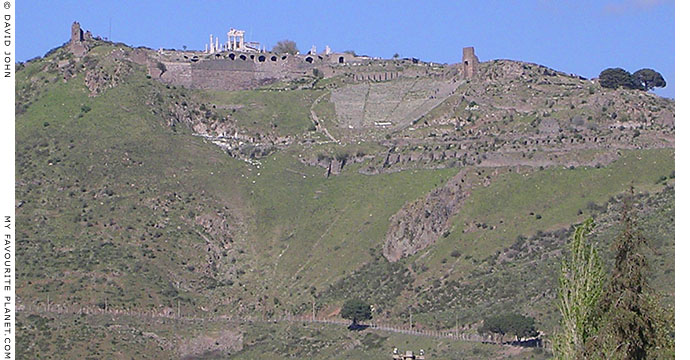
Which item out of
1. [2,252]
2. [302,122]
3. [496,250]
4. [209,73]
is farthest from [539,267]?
[2,252]

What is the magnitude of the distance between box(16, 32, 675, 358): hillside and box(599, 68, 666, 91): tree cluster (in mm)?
2665

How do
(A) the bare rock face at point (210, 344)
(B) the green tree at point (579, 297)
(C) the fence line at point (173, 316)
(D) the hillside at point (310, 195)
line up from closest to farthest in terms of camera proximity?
(B) the green tree at point (579, 297) → (A) the bare rock face at point (210, 344) → (C) the fence line at point (173, 316) → (D) the hillside at point (310, 195)

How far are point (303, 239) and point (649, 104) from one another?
1057 inches

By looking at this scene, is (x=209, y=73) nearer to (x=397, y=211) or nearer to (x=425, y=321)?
(x=397, y=211)

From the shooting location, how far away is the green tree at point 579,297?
23.8m

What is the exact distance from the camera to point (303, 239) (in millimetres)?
97312

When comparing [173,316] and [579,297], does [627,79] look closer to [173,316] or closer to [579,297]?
[173,316]

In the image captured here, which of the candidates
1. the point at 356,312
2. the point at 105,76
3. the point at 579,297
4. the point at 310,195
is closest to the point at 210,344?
the point at 356,312

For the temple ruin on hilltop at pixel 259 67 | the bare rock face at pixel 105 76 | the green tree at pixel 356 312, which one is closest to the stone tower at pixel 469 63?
the temple ruin on hilltop at pixel 259 67

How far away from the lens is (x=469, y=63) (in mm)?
117125

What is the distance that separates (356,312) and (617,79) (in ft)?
134

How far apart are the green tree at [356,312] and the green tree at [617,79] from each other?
39.4m

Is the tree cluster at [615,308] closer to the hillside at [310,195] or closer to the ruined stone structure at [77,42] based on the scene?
the hillside at [310,195]

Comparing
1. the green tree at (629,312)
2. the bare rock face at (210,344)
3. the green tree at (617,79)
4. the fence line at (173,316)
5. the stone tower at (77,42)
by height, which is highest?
the stone tower at (77,42)
